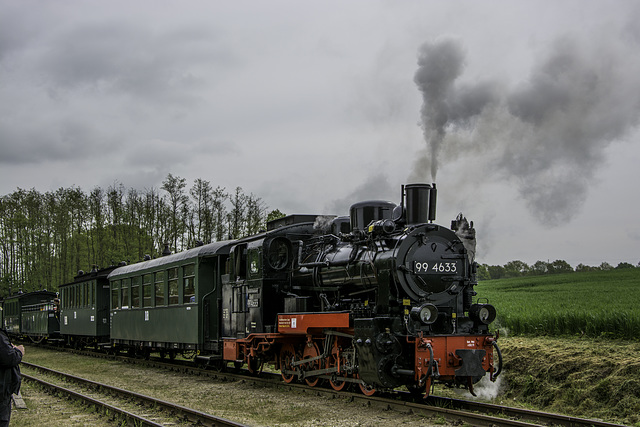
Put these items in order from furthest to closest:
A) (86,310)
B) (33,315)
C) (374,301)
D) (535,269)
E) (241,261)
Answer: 1. (535,269)
2. (33,315)
3. (86,310)
4. (241,261)
5. (374,301)

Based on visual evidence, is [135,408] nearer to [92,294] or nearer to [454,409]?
[454,409]

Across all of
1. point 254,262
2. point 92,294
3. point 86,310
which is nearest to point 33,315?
point 86,310

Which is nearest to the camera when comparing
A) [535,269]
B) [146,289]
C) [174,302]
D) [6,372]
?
[6,372]

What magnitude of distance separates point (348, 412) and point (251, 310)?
4105mm

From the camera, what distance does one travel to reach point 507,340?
1330 centimetres

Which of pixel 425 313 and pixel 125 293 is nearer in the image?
pixel 425 313

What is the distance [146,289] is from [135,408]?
8171 mm

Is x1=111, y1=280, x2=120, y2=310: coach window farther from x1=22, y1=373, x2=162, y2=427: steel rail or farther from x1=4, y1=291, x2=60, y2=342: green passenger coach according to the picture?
x1=4, y1=291, x2=60, y2=342: green passenger coach

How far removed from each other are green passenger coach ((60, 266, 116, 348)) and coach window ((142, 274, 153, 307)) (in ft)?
16.2

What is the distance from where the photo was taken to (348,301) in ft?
33.9

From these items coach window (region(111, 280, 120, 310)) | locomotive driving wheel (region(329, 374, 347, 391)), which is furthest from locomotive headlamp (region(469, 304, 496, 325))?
coach window (region(111, 280, 120, 310))

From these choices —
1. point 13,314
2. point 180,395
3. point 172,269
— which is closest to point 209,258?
point 172,269

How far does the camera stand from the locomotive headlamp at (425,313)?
28.9ft

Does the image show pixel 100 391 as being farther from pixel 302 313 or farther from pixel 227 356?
pixel 302 313
